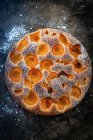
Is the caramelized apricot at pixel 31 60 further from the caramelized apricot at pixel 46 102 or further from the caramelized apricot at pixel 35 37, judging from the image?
the caramelized apricot at pixel 46 102

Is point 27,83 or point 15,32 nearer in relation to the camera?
point 27,83

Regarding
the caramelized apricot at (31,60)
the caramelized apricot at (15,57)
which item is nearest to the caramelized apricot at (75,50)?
the caramelized apricot at (31,60)

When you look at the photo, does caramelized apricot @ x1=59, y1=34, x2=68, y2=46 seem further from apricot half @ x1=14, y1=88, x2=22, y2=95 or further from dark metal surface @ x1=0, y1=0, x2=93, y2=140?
apricot half @ x1=14, y1=88, x2=22, y2=95

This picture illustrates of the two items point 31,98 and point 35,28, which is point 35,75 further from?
point 35,28

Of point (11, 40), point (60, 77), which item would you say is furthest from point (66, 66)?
point (11, 40)

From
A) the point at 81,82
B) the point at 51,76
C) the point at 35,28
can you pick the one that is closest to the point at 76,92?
the point at 81,82

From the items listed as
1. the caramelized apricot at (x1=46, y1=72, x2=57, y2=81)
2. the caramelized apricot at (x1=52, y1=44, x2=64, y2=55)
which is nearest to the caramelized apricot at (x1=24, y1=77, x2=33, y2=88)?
the caramelized apricot at (x1=46, y1=72, x2=57, y2=81)
